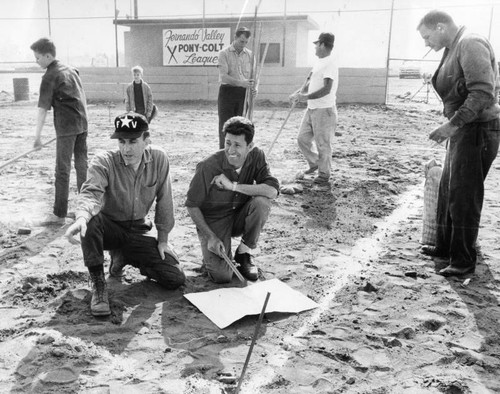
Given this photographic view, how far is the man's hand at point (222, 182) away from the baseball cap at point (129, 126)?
2.29 ft

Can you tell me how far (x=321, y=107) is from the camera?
686 centimetres

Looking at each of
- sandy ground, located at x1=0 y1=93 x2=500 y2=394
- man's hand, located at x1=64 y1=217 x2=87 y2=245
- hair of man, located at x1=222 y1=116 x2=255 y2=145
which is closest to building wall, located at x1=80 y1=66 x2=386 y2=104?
sandy ground, located at x1=0 y1=93 x2=500 y2=394

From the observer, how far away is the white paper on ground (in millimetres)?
3668

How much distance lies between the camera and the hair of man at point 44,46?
17.4ft

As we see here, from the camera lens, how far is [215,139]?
11.2 meters

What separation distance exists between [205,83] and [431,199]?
1555 cm

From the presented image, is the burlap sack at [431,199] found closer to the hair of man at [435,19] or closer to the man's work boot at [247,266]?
the hair of man at [435,19]

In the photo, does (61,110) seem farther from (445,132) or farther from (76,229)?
(445,132)

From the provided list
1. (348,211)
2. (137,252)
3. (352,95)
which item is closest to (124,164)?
(137,252)

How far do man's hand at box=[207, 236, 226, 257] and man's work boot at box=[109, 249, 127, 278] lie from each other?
701 mm

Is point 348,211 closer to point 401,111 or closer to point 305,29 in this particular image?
point 401,111

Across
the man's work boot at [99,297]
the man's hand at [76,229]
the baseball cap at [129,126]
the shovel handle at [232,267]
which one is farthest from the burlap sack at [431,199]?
the man's hand at [76,229]

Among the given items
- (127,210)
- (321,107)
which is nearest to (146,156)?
(127,210)

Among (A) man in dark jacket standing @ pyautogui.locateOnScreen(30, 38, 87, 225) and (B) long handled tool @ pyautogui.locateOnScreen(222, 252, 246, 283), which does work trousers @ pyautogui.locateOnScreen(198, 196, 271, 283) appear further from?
(A) man in dark jacket standing @ pyautogui.locateOnScreen(30, 38, 87, 225)
